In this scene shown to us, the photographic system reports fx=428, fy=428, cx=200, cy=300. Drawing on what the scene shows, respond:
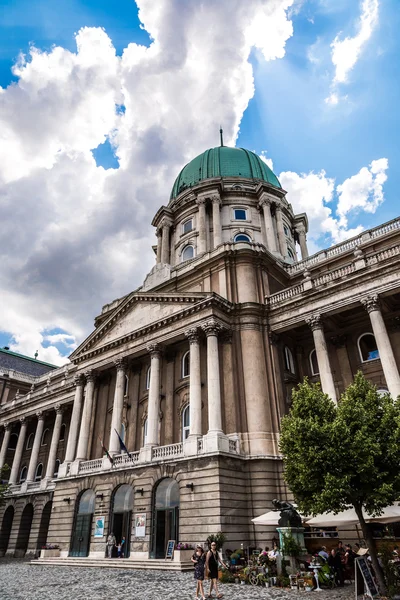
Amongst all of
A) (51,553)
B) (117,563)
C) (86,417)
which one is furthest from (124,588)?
(86,417)

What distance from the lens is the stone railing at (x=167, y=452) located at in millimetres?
26464

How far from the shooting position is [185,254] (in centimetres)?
4669

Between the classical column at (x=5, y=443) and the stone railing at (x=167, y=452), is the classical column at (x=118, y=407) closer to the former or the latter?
the stone railing at (x=167, y=452)

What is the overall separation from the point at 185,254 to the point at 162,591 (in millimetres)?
34952

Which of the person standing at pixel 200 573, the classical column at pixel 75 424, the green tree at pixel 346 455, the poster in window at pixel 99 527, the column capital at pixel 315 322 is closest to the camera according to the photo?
the person standing at pixel 200 573

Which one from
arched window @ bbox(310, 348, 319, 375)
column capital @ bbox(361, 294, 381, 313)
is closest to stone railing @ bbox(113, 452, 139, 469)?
arched window @ bbox(310, 348, 319, 375)

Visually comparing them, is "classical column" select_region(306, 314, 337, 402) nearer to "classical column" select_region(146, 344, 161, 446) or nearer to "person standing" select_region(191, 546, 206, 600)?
"classical column" select_region(146, 344, 161, 446)

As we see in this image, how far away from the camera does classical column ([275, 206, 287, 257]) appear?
145 feet

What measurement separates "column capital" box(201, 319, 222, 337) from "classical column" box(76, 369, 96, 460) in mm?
12706

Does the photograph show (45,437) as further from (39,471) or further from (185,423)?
(185,423)

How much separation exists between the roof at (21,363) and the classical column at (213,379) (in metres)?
45.5

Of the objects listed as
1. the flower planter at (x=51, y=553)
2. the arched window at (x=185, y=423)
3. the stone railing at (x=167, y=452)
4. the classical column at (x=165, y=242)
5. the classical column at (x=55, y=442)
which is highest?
the classical column at (x=165, y=242)

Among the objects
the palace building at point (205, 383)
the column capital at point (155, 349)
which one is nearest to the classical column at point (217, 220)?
the palace building at point (205, 383)

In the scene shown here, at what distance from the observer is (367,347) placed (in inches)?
1174
